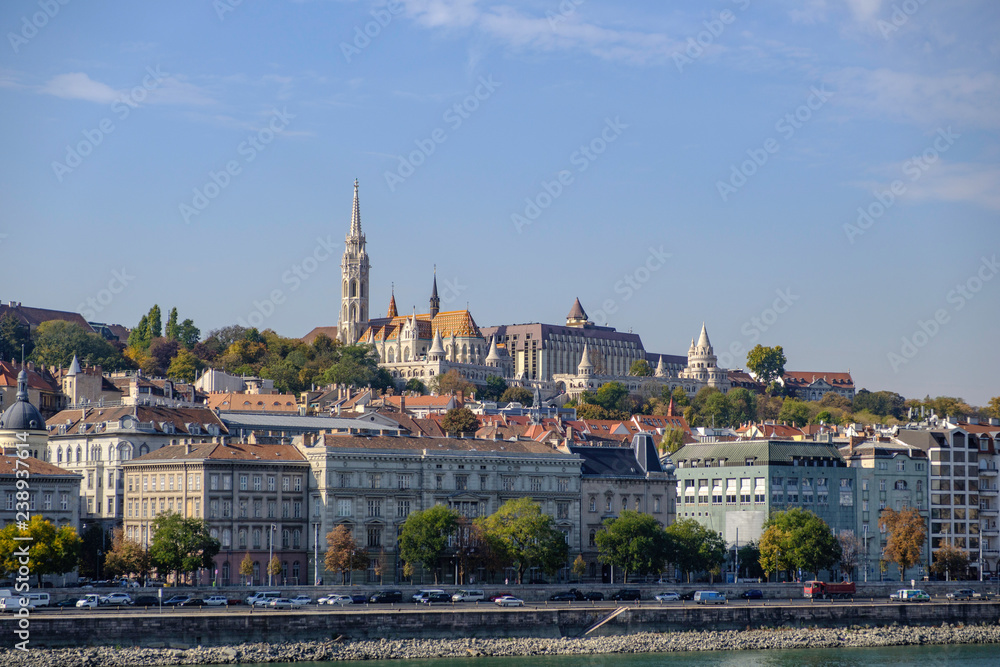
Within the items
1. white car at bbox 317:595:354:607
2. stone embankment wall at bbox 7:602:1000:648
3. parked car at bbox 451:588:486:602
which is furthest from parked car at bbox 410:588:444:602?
stone embankment wall at bbox 7:602:1000:648

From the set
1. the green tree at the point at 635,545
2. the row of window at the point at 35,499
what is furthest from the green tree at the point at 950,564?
the row of window at the point at 35,499

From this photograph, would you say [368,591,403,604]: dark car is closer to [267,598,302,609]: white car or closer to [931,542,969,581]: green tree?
[267,598,302,609]: white car

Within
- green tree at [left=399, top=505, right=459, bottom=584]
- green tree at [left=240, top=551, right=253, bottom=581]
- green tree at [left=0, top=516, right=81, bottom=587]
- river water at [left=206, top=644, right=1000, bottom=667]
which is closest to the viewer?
river water at [left=206, top=644, right=1000, bottom=667]

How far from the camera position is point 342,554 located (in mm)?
95688

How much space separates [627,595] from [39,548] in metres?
27.9

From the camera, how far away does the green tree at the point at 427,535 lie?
9650 centimetres

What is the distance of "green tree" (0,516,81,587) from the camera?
83.4 meters

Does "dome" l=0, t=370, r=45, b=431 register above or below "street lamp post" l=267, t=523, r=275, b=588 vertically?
above

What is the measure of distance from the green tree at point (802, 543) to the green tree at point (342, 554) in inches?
933

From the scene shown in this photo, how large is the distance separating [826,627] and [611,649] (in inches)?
468

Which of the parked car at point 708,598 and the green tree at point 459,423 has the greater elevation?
the green tree at point 459,423

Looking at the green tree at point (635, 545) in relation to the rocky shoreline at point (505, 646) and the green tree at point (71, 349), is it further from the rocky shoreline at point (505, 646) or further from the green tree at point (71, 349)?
the green tree at point (71, 349)

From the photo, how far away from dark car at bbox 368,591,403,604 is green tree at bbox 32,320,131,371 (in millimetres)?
105765

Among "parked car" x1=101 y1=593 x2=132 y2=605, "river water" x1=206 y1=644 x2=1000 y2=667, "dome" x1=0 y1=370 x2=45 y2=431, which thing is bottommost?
"river water" x1=206 y1=644 x2=1000 y2=667
